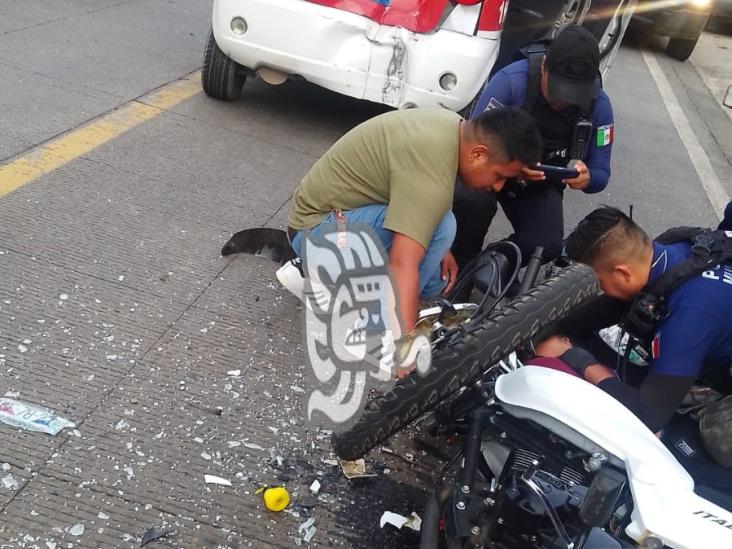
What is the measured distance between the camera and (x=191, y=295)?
3.15m

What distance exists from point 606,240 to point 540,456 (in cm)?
83

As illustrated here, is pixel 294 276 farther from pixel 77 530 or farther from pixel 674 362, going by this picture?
pixel 674 362

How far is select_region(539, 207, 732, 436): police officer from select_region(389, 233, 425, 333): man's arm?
48 cm

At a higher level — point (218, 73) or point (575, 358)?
point (575, 358)

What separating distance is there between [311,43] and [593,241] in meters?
2.88

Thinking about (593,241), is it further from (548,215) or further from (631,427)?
(548,215)

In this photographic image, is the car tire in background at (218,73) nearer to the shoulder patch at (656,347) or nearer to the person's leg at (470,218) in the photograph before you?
the person's leg at (470,218)

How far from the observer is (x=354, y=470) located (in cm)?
244

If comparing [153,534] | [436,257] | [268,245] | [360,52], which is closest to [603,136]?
[436,257]

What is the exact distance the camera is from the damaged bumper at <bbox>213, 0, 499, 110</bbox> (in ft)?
15.0

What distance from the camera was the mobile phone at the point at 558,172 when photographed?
3008 mm

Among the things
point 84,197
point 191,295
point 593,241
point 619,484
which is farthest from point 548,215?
point 84,197

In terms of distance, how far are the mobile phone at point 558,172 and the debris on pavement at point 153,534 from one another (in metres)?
1.96

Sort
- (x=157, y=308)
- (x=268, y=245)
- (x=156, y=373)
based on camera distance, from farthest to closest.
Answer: (x=268, y=245) → (x=157, y=308) → (x=156, y=373)
